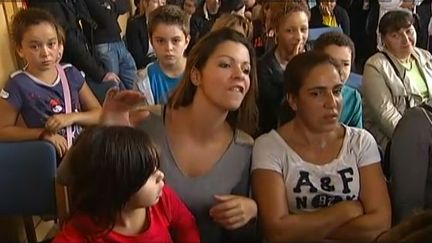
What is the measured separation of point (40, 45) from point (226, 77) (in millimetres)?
984

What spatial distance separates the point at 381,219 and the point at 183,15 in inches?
57.3

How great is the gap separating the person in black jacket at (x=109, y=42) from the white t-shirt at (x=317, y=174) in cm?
179

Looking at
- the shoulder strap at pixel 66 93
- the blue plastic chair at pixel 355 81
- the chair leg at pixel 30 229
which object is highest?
the shoulder strap at pixel 66 93

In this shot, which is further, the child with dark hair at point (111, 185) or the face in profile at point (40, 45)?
the face in profile at point (40, 45)

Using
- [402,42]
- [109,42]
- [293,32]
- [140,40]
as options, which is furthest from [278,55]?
[140,40]

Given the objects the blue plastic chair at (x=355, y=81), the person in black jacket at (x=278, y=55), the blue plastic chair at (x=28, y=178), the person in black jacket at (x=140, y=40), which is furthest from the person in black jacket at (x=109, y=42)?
the blue plastic chair at (x=28, y=178)

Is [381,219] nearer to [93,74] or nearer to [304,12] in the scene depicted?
[304,12]

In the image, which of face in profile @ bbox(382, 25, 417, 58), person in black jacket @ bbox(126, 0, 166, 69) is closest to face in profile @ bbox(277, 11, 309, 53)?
face in profile @ bbox(382, 25, 417, 58)

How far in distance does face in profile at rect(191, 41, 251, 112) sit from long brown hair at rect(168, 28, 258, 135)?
0.7 inches

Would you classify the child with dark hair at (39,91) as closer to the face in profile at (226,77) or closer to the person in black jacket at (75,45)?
the person in black jacket at (75,45)

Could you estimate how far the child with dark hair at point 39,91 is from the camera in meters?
2.30

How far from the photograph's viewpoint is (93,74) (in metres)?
2.94

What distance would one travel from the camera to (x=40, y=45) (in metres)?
2.32

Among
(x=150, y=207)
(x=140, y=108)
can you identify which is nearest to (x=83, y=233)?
(x=150, y=207)
